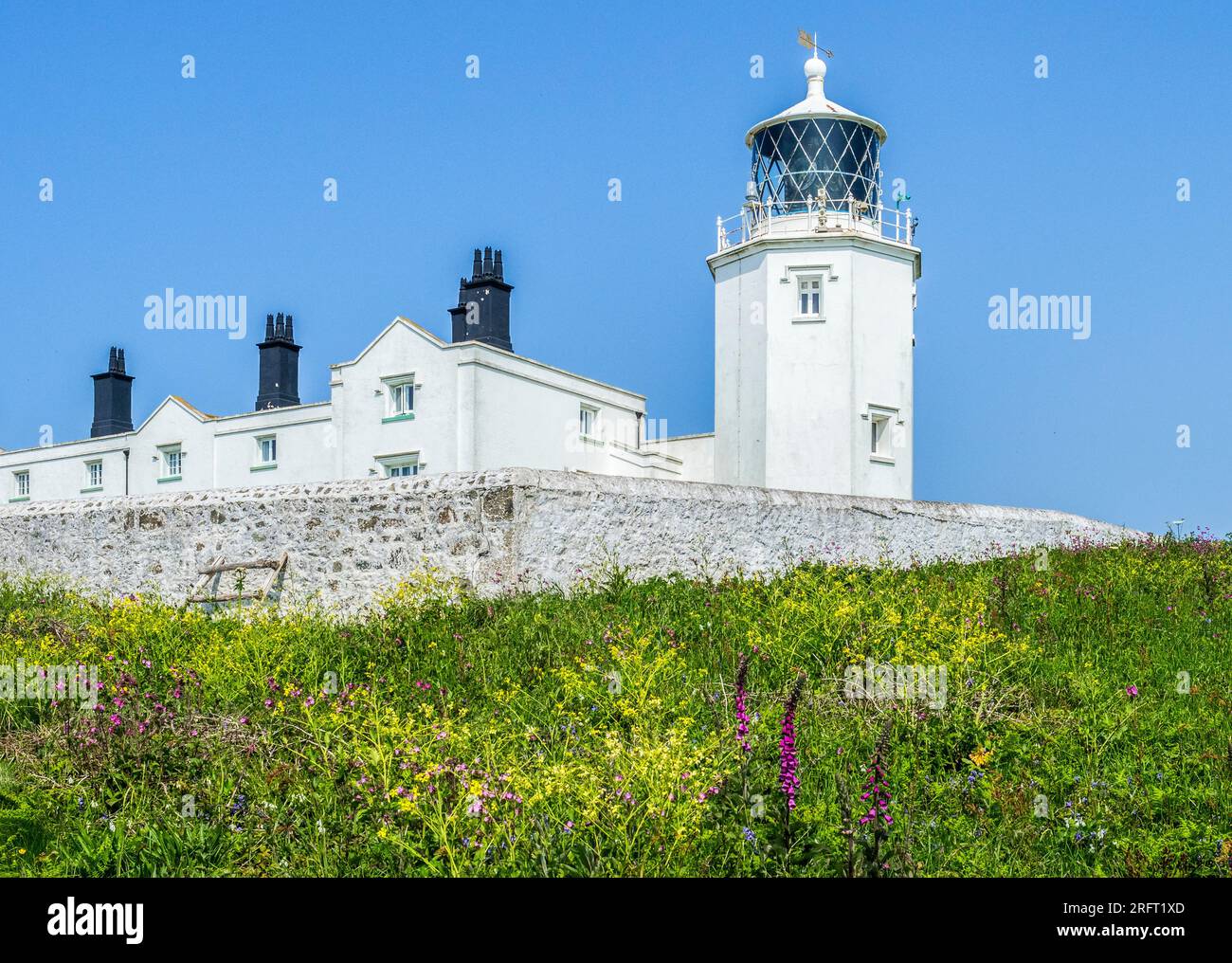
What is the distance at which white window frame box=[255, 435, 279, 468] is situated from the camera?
33.3m

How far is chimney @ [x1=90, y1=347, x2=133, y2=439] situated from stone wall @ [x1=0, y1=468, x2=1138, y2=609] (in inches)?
1072

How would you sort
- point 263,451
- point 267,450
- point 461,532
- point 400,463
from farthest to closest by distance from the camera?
point 263,451
point 267,450
point 400,463
point 461,532

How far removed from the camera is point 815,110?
84.3 ft

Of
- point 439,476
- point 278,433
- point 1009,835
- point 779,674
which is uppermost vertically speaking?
point 278,433

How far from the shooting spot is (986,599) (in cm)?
925

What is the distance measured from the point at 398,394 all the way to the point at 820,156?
13.1 m

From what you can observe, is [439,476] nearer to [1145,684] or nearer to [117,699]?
[117,699]
